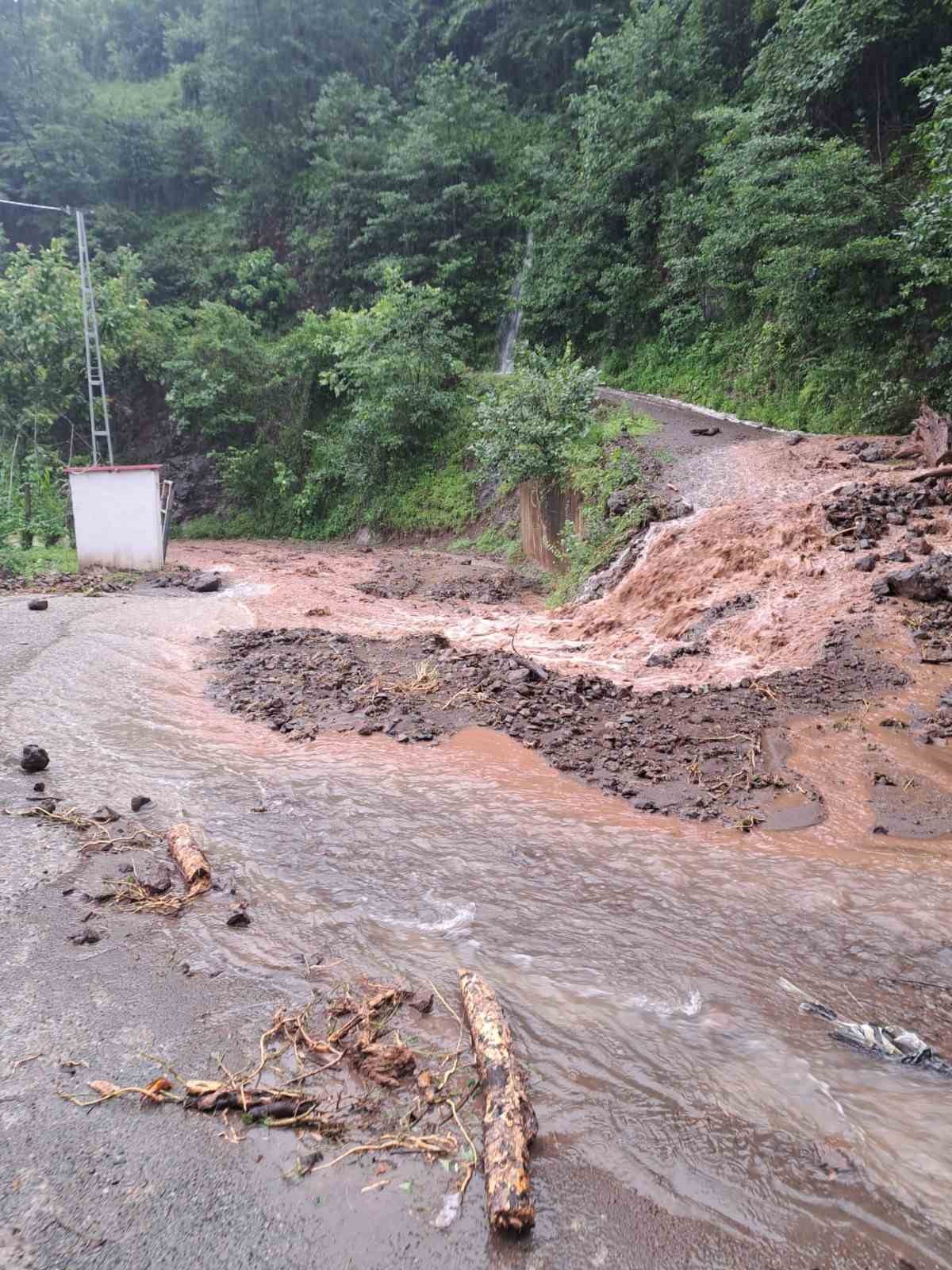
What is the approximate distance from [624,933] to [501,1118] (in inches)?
60.1

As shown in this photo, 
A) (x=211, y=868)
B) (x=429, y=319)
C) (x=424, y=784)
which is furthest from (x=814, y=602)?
(x=429, y=319)

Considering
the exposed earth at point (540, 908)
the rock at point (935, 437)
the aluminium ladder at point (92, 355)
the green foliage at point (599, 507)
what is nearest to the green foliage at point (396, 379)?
the aluminium ladder at point (92, 355)

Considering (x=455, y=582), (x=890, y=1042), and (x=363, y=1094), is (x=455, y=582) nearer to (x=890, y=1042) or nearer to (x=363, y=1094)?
(x=890, y=1042)

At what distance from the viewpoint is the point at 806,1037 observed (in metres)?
3.04

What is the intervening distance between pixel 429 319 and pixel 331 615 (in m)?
12.5

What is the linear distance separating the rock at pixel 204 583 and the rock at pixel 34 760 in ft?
27.3

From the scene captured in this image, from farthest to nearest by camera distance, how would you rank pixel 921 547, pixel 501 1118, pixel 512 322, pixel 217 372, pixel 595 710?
pixel 512 322
pixel 217 372
pixel 921 547
pixel 595 710
pixel 501 1118

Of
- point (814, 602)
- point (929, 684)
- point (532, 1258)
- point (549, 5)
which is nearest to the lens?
point (532, 1258)

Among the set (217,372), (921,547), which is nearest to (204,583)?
(921,547)

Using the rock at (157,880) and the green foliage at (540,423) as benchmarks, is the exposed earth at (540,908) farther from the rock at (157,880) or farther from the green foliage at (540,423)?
the green foliage at (540,423)

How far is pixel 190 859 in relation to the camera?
419 cm

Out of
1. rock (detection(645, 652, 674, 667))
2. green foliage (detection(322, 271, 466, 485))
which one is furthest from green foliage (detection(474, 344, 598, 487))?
green foliage (detection(322, 271, 466, 485))

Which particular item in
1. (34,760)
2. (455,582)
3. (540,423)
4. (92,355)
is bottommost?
(455,582)

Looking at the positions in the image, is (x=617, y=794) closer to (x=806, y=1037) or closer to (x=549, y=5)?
(x=806, y=1037)
